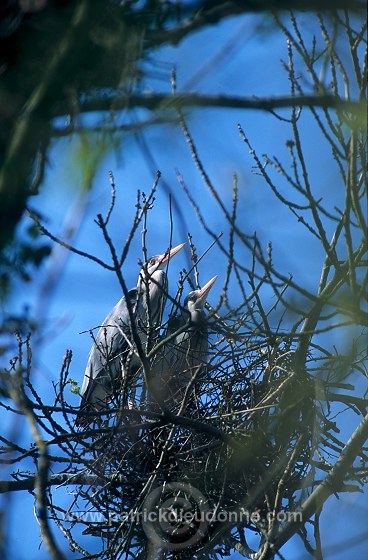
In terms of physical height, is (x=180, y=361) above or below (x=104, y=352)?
below

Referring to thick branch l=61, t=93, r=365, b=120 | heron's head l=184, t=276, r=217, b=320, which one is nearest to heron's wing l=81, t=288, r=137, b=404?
heron's head l=184, t=276, r=217, b=320

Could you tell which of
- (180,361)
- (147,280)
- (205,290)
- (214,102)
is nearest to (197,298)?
(205,290)

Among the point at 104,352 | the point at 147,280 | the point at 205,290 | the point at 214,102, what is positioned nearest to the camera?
the point at 214,102

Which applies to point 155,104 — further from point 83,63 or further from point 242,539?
point 242,539

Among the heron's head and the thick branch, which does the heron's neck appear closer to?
the heron's head

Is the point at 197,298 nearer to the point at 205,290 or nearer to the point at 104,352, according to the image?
the point at 205,290

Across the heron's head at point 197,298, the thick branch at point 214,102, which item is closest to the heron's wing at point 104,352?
the heron's head at point 197,298

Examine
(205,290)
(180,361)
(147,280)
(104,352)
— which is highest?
(205,290)

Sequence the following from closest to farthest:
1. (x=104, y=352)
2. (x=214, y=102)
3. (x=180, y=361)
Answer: (x=214, y=102), (x=180, y=361), (x=104, y=352)

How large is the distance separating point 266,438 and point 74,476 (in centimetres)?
81

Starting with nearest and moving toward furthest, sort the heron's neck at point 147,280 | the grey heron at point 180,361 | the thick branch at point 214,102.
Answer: the thick branch at point 214,102, the heron's neck at point 147,280, the grey heron at point 180,361

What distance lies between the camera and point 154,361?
3574 mm

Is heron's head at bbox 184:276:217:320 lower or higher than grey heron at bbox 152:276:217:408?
higher

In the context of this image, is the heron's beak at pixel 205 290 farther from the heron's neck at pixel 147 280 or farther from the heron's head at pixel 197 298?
the heron's neck at pixel 147 280
